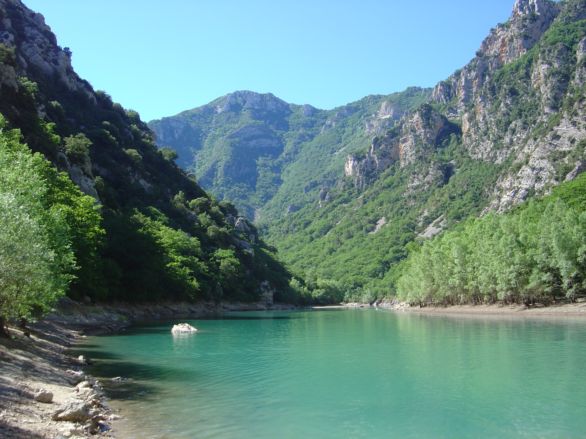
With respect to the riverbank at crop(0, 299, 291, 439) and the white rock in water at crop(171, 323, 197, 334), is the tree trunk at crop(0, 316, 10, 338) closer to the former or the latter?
the riverbank at crop(0, 299, 291, 439)

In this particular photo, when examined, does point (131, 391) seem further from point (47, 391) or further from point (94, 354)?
point (94, 354)

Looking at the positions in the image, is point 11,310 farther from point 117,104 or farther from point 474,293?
point 117,104

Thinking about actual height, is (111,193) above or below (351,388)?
above

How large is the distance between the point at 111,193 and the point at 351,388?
85735mm

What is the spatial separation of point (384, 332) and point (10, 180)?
40755 millimetres

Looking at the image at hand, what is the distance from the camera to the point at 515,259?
258ft

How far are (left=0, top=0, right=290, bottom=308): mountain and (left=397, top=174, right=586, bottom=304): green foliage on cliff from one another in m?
48.5

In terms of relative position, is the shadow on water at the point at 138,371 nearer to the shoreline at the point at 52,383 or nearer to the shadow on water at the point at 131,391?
the shoreline at the point at 52,383

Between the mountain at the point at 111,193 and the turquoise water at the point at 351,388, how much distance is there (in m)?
13.5

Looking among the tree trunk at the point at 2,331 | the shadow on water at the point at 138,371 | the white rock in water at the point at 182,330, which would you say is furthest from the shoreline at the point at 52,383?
the white rock in water at the point at 182,330

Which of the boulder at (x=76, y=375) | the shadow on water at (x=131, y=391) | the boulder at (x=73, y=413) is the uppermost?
the boulder at (x=73, y=413)

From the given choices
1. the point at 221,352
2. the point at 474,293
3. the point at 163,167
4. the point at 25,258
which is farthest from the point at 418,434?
the point at 163,167

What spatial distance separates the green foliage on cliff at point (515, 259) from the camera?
234 ft

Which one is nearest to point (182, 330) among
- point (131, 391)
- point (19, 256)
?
point (131, 391)
